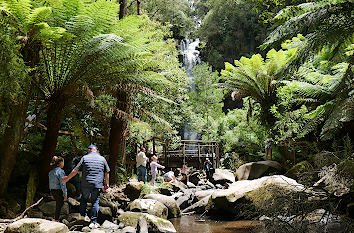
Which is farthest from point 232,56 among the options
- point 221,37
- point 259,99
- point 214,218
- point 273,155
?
point 214,218

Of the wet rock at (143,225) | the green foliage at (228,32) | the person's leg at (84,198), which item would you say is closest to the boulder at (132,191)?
the wet rock at (143,225)

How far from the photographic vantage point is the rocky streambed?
3.35 meters

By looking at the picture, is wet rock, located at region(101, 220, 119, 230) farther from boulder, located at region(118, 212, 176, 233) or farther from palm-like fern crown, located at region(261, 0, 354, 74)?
palm-like fern crown, located at region(261, 0, 354, 74)

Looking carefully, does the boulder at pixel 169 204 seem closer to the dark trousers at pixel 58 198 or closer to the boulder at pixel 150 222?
the boulder at pixel 150 222

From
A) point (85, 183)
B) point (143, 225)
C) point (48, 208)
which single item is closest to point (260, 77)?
point (143, 225)

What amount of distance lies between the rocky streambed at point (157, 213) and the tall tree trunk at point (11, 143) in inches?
23.0

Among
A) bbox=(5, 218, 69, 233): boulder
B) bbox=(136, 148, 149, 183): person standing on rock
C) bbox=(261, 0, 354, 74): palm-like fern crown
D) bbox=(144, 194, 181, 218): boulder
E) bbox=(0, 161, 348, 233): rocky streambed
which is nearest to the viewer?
bbox=(261, 0, 354, 74): palm-like fern crown

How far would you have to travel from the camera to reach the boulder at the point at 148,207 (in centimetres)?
494

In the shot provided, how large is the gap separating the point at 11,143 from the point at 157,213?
262cm

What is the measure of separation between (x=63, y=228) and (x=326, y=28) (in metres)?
3.35

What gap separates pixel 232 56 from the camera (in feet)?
81.7

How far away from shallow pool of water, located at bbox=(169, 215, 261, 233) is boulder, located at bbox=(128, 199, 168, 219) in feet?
1.13

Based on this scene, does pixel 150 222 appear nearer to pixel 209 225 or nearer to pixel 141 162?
pixel 209 225

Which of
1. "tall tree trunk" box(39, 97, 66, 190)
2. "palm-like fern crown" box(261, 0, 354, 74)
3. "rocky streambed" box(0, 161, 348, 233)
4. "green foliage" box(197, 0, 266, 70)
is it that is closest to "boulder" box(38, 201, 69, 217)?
"rocky streambed" box(0, 161, 348, 233)
